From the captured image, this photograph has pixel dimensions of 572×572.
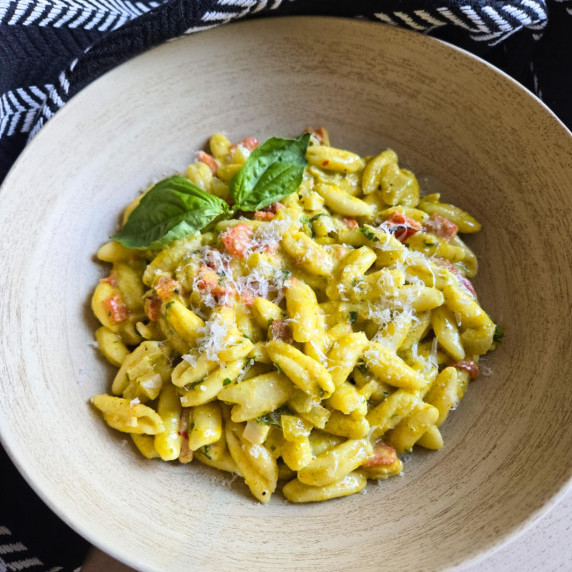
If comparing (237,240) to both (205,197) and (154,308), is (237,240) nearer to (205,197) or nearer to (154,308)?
(205,197)

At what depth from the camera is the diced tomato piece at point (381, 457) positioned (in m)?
1.99

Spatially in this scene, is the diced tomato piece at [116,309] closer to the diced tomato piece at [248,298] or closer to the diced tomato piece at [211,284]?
the diced tomato piece at [211,284]

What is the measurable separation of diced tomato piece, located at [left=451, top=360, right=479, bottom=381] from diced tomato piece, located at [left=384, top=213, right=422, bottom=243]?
476mm

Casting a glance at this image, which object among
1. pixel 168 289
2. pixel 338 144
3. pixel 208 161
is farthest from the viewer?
pixel 338 144

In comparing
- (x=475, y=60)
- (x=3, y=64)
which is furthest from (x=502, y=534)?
(x=3, y=64)

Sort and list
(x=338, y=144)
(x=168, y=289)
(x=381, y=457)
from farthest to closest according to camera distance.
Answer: (x=338, y=144), (x=168, y=289), (x=381, y=457)

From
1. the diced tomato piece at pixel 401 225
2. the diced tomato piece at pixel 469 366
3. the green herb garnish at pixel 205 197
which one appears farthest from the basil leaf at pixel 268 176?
the diced tomato piece at pixel 469 366

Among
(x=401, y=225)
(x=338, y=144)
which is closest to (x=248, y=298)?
→ (x=401, y=225)

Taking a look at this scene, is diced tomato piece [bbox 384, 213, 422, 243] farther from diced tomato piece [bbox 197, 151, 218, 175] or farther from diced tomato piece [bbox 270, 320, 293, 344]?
diced tomato piece [bbox 197, 151, 218, 175]

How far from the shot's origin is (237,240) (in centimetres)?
213

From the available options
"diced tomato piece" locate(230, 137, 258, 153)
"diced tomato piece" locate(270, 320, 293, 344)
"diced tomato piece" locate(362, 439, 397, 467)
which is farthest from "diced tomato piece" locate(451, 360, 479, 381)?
"diced tomato piece" locate(230, 137, 258, 153)

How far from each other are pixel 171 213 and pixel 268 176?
14.0 inches

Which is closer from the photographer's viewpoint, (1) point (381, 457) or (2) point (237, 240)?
(1) point (381, 457)

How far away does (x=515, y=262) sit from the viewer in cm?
233
